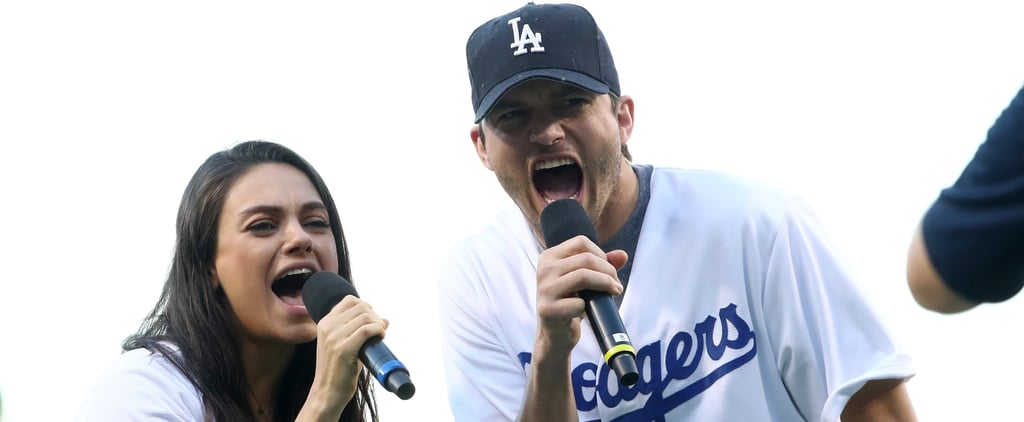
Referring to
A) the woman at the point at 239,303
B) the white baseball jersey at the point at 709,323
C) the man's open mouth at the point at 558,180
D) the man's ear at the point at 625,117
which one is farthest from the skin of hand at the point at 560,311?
the man's ear at the point at 625,117

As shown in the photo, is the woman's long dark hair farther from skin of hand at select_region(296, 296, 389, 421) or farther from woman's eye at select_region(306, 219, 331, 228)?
skin of hand at select_region(296, 296, 389, 421)

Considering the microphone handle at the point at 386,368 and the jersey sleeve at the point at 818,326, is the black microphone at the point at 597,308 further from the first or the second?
the jersey sleeve at the point at 818,326

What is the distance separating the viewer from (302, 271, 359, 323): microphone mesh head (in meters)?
4.00

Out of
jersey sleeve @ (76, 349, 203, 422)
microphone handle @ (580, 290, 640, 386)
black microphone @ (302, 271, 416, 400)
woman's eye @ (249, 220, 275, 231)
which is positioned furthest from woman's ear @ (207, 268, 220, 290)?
microphone handle @ (580, 290, 640, 386)

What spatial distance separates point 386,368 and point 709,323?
1230 millimetres

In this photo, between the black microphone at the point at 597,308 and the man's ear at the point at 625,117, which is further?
the man's ear at the point at 625,117

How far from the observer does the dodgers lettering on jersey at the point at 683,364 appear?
4098 millimetres

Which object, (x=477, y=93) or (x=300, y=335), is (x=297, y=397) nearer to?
(x=300, y=335)

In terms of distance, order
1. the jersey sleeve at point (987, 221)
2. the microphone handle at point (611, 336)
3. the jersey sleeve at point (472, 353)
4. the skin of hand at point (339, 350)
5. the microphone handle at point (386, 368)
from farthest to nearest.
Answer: the jersey sleeve at point (472, 353), the skin of hand at point (339, 350), the microphone handle at point (386, 368), the microphone handle at point (611, 336), the jersey sleeve at point (987, 221)

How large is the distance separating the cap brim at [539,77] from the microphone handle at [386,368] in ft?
3.26

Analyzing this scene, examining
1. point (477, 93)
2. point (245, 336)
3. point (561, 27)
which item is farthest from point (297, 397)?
point (561, 27)

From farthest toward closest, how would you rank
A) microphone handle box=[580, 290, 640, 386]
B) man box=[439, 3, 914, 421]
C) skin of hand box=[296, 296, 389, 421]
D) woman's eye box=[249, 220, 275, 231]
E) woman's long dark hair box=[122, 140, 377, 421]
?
woman's eye box=[249, 220, 275, 231] < woman's long dark hair box=[122, 140, 377, 421] < man box=[439, 3, 914, 421] < skin of hand box=[296, 296, 389, 421] < microphone handle box=[580, 290, 640, 386]

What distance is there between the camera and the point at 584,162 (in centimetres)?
421

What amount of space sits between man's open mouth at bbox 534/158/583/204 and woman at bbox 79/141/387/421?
2.92ft
